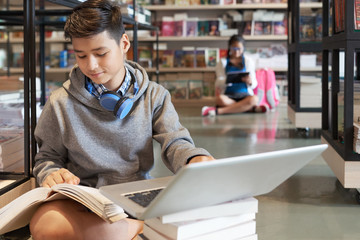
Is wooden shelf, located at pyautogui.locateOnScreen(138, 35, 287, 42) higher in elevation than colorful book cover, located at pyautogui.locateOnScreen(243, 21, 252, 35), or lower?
lower

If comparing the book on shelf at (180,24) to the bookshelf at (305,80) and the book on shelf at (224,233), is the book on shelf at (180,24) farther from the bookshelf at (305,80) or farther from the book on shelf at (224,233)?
the book on shelf at (224,233)

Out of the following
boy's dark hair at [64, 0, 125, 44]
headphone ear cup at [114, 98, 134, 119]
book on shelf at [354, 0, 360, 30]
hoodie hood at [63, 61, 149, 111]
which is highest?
book on shelf at [354, 0, 360, 30]

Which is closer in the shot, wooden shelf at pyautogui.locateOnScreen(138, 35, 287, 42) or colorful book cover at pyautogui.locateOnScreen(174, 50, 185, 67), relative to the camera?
wooden shelf at pyautogui.locateOnScreen(138, 35, 287, 42)

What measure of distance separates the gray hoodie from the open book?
0.39ft

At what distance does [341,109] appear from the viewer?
206 centimetres

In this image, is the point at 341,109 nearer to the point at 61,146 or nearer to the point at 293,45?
the point at 61,146

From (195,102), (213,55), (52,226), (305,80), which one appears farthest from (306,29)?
(52,226)

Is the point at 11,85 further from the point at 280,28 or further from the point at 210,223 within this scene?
the point at 280,28

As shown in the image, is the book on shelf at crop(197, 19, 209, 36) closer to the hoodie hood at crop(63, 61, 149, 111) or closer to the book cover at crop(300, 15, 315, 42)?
the book cover at crop(300, 15, 315, 42)

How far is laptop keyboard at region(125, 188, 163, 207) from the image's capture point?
94 centimetres

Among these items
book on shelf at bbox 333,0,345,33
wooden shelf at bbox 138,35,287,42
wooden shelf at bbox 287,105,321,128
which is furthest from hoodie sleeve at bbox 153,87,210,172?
wooden shelf at bbox 138,35,287,42

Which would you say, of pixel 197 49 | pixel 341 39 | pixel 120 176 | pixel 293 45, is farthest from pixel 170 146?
pixel 197 49

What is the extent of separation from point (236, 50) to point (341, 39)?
2886 millimetres

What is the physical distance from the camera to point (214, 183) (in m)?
0.84
